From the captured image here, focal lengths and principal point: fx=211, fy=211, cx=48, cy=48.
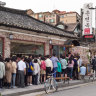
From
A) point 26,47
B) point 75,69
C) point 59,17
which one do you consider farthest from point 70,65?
point 59,17

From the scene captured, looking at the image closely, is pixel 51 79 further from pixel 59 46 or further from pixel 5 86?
pixel 59 46

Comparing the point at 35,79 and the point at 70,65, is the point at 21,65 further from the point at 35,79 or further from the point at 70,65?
the point at 70,65

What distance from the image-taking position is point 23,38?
51.8ft

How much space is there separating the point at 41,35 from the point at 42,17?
7325 cm

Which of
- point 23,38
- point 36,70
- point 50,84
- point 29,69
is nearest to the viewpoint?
point 50,84

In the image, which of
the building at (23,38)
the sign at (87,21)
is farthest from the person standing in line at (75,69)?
the sign at (87,21)

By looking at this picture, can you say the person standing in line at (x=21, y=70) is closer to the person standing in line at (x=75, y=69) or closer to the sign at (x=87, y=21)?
the person standing in line at (x=75, y=69)

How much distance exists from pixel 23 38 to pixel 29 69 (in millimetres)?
3432

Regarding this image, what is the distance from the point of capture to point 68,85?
47.3 ft

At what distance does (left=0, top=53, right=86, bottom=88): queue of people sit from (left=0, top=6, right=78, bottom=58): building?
6.12 ft

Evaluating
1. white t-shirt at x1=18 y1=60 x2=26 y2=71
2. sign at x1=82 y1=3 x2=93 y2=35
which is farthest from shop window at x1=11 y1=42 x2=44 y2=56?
sign at x1=82 y1=3 x2=93 y2=35

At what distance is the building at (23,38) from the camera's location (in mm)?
14414

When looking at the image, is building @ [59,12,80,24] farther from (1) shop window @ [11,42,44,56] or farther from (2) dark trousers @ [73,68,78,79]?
(1) shop window @ [11,42,44,56]

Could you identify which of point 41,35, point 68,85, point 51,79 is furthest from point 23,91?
point 41,35
